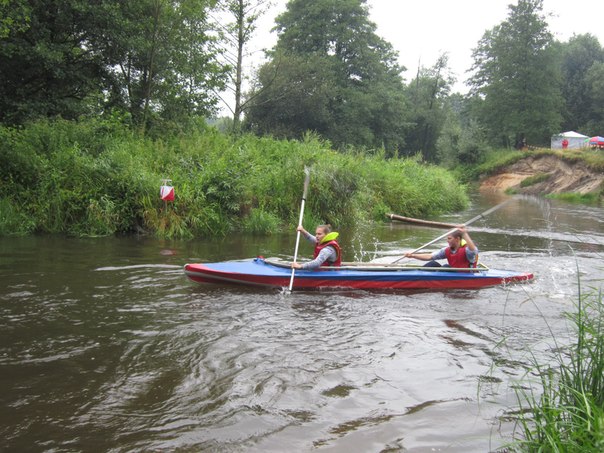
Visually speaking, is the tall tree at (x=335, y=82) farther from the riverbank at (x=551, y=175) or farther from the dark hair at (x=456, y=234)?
the dark hair at (x=456, y=234)

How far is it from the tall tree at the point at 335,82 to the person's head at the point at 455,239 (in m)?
26.4

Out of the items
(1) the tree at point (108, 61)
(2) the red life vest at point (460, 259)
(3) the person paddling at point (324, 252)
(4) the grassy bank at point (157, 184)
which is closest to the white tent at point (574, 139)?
(4) the grassy bank at point (157, 184)

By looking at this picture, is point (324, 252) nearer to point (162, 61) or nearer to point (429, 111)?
point (162, 61)

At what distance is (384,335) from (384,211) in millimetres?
10295

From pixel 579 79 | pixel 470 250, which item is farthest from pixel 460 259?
pixel 579 79

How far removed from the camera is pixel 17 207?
10.1 meters

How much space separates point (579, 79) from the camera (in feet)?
151

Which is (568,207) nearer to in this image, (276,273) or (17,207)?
(276,273)

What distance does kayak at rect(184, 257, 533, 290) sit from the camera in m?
7.10

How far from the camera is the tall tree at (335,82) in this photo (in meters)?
34.4

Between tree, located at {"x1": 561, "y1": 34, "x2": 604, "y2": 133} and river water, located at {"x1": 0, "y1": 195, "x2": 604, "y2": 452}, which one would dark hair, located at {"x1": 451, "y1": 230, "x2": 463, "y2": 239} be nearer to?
river water, located at {"x1": 0, "y1": 195, "x2": 604, "y2": 452}

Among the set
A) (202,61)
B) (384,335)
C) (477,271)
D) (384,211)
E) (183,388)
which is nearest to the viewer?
(183,388)

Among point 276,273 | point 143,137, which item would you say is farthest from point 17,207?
point 276,273

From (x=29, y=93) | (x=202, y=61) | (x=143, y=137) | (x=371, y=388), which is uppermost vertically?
(x=202, y=61)
